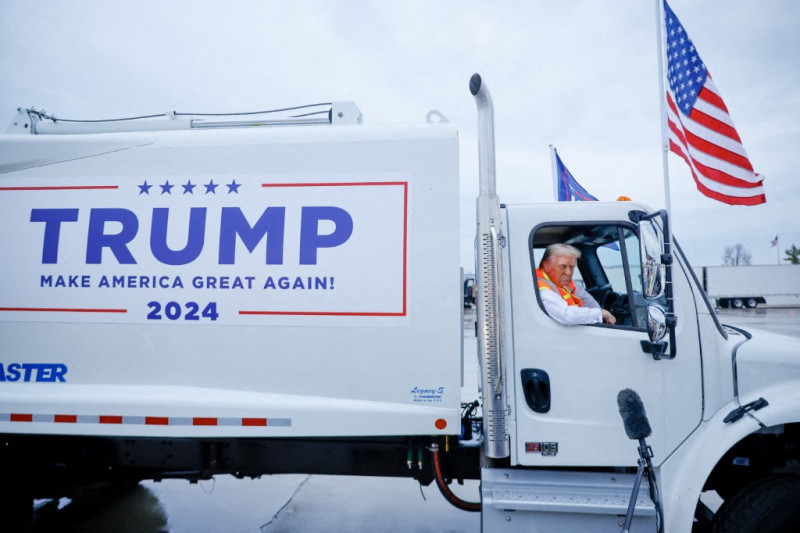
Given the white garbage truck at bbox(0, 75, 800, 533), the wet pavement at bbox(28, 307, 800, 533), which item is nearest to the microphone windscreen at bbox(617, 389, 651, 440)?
the white garbage truck at bbox(0, 75, 800, 533)

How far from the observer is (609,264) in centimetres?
313

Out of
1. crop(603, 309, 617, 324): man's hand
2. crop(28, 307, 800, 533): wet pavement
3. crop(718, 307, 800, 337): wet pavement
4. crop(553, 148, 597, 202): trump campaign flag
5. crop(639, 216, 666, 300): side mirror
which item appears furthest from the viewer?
crop(718, 307, 800, 337): wet pavement

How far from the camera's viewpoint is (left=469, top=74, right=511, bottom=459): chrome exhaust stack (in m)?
2.50

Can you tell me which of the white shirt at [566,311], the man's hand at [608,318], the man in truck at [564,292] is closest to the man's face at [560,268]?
the man in truck at [564,292]

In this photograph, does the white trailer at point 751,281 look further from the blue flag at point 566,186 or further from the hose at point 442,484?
the hose at point 442,484

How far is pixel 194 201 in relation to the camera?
9.23 feet

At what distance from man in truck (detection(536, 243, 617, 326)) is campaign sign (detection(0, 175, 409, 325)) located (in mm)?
903

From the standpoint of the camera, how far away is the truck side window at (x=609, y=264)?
277 centimetres

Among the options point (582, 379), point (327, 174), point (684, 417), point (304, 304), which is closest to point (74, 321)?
point (304, 304)

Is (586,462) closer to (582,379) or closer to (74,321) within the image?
(582,379)

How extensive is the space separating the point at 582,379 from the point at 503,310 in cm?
65

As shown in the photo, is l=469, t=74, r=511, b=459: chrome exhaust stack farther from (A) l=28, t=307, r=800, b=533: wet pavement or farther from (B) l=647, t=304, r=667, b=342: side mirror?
(A) l=28, t=307, r=800, b=533: wet pavement

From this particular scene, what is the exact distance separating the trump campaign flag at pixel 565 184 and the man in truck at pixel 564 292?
3588 mm

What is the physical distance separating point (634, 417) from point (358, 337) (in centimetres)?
146
